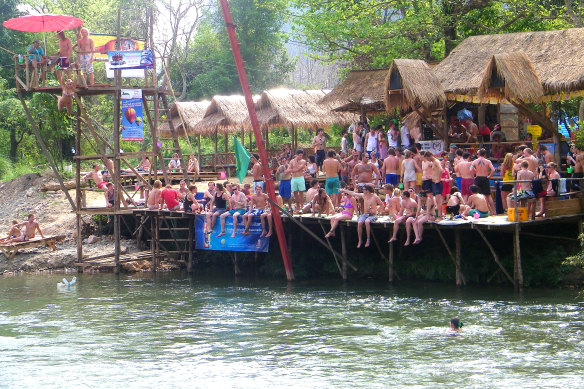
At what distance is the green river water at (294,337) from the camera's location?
13195 mm

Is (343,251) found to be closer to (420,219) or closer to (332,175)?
(332,175)

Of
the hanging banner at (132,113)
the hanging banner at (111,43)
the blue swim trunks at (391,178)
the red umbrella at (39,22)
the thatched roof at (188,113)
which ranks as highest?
the red umbrella at (39,22)

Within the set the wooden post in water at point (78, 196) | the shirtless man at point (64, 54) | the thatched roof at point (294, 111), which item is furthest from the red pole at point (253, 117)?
the thatched roof at point (294, 111)

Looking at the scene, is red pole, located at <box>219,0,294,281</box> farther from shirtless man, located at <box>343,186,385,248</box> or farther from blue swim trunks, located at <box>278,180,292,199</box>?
shirtless man, located at <box>343,186,385,248</box>

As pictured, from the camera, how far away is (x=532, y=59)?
74.1ft

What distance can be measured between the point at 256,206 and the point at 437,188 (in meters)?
5.47

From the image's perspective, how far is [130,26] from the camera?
4822cm

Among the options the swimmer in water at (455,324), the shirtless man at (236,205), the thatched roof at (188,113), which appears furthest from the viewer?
the thatched roof at (188,113)

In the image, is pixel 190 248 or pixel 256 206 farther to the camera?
pixel 190 248

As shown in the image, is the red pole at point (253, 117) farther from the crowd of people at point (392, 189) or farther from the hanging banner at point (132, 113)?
the hanging banner at point (132, 113)

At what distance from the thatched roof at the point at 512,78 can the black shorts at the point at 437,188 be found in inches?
126

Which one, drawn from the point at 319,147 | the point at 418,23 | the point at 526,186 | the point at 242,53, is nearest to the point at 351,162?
the point at 319,147

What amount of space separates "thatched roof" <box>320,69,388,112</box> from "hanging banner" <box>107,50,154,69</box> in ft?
21.3

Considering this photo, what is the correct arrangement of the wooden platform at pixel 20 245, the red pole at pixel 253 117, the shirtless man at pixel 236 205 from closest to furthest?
the red pole at pixel 253 117 < the shirtless man at pixel 236 205 < the wooden platform at pixel 20 245
